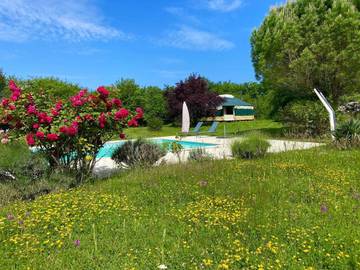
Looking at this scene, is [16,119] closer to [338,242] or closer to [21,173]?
[21,173]

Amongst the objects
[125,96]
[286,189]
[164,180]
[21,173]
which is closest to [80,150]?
[21,173]

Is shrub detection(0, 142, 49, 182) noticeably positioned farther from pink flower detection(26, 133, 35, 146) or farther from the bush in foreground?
the bush in foreground

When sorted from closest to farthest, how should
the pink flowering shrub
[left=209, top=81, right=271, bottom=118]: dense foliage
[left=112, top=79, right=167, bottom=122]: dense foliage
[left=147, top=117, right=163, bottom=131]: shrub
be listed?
the pink flowering shrub, [left=147, top=117, right=163, bottom=131]: shrub, [left=112, top=79, right=167, bottom=122]: dense foliage, [left=209, top=81, right=271, bottom=118]: dense foliage

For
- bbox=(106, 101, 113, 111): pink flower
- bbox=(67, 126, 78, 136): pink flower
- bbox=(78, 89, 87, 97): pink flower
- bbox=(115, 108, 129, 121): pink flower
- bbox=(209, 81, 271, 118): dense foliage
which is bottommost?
bbox=(67, 126, 78, 136): pink flower

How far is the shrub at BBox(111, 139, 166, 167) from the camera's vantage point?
768 centimetres

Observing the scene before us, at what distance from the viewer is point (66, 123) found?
19.0ft

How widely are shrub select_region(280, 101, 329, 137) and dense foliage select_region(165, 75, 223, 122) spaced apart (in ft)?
37.7

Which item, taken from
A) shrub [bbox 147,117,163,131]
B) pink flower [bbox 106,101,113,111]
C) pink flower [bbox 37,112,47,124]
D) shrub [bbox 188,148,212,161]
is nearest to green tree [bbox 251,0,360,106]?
shrub [bbox 188,148,212,161]

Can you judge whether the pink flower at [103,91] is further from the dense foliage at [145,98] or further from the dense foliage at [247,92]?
the dense foliage at [247,92]

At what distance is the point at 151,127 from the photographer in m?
24.5

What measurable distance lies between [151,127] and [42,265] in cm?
2170

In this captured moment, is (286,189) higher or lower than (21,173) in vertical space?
lower

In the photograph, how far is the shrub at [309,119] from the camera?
592 inches

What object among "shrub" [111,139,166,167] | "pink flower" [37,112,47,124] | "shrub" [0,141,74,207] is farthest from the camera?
"shrub" [111,139,166,167]
